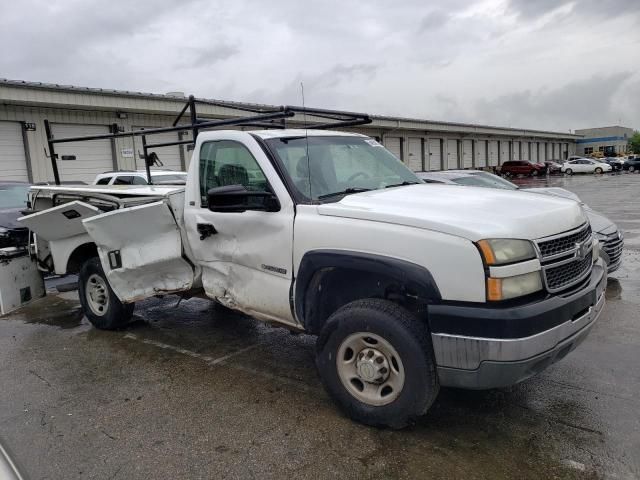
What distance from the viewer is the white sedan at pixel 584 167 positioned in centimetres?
4864

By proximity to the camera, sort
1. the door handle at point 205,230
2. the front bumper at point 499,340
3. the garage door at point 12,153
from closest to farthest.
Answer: the front bumper at point 499,340 < the door handle at point 205,230 < the garage door at point 12,153

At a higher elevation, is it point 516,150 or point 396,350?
point 516,150

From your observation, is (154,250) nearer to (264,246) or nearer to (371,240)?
(264,246)

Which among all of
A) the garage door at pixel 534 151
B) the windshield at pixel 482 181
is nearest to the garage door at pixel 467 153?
the garage door at pixel 534 151

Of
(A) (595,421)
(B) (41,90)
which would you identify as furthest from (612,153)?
(A) (595,421)

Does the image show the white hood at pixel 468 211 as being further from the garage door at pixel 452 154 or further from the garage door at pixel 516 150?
the garage door at pixel 516 150

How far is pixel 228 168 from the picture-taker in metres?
4.50

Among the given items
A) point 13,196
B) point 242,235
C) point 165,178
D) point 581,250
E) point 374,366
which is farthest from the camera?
point 165,178

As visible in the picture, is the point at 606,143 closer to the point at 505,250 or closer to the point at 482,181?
the point at 482,181

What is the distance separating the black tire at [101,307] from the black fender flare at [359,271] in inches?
110

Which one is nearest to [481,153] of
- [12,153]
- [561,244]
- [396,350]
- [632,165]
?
[632,165]

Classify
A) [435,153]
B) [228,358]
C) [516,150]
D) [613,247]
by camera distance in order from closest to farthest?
1. [228,358]
2. [613,247]
3. [435,153]
4. [516,150]

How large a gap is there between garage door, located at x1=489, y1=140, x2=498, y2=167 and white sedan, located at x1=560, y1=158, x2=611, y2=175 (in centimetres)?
723

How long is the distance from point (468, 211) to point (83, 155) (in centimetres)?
1974
